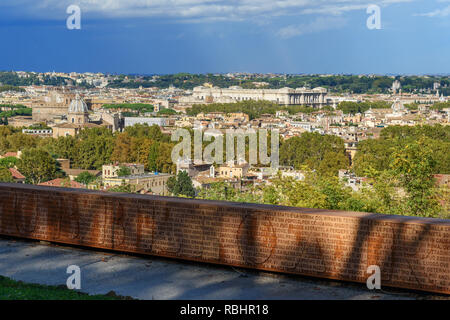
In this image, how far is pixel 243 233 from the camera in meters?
4.79

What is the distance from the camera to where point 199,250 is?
4906mm

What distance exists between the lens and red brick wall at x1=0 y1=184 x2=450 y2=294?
14.2ft

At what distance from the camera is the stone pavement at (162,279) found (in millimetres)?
→ 4270

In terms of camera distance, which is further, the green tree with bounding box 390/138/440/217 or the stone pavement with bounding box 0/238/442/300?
the green tree with bounding box 390/138/440/217

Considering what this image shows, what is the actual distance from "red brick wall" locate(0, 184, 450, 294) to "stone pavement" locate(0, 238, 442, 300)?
7 cm

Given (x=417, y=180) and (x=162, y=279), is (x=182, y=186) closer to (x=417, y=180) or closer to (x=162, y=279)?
(x=417, y=180)

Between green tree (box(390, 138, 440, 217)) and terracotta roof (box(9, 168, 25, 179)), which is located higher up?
green tree (box(390, 138, 440, 217))

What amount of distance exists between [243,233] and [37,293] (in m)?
1.46

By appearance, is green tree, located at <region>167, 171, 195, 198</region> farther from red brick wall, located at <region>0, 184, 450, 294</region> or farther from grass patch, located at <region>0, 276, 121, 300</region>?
grass patch, located at <region>0, 276, 121, 300</region>

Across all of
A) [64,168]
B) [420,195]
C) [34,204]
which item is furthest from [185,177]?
[34,204]

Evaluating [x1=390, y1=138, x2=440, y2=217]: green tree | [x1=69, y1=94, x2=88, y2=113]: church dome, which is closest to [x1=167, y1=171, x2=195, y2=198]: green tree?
[x1=390, y1=138, x2=440, y2=217]: green tree

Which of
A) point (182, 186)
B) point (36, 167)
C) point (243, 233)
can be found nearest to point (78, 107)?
point (36, 167)

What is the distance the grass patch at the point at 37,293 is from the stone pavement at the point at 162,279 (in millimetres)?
167

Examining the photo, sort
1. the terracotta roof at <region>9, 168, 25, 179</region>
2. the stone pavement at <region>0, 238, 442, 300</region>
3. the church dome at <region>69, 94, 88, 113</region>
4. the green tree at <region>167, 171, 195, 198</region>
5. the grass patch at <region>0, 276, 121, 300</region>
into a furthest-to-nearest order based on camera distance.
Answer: the church dome at <region>69, 94, 88, 113</region> < the terracotta roof at <region>9, 168, 25, 179</region> < the green tree at <region>167, 171, 195, 198</region> < the stone pavement at <region>0, 238, 442, 300</region> < the grass patch at <region>0, 276, 121, 300</region>
